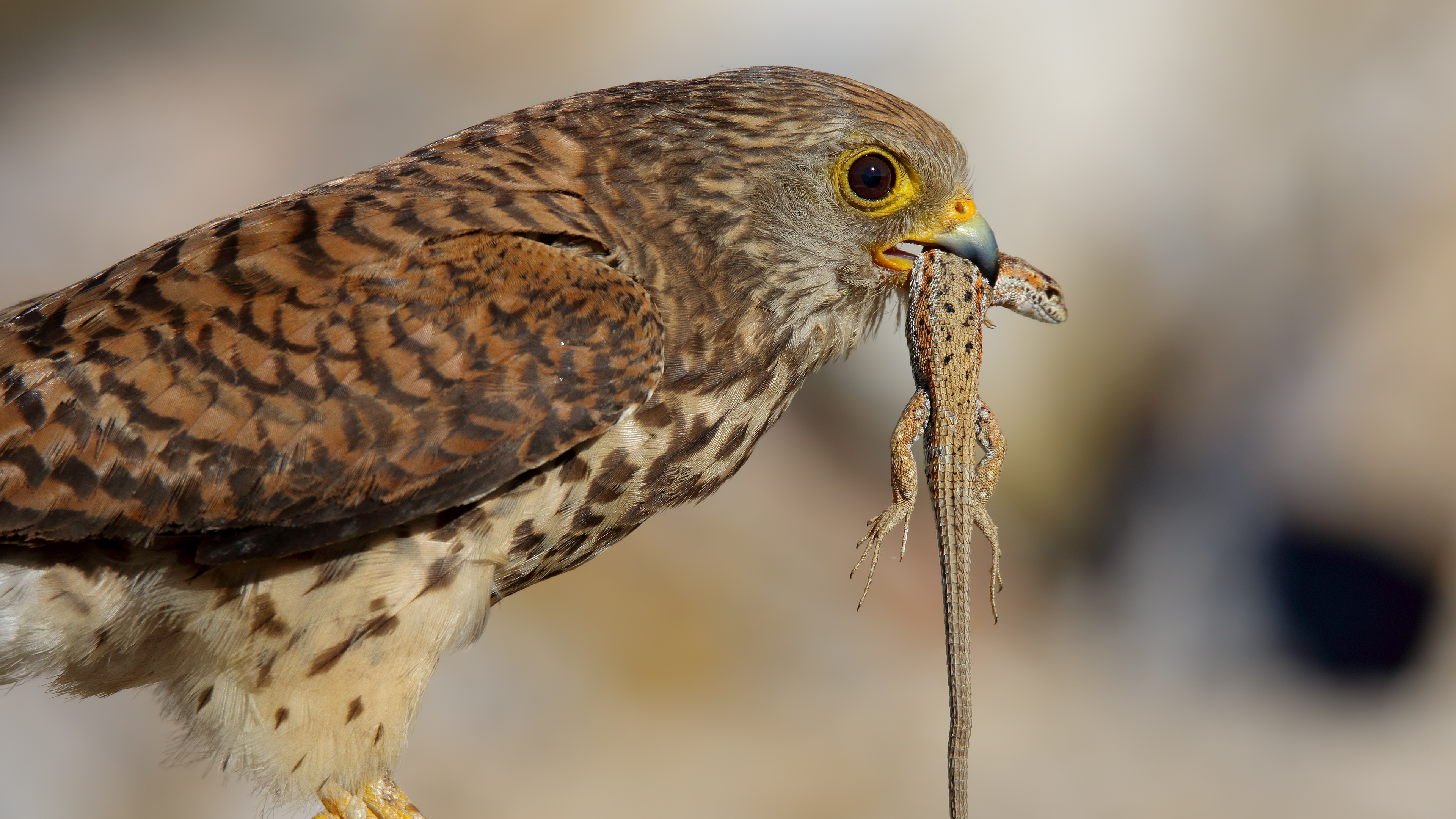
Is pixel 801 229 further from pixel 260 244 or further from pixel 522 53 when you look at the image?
pixel 522 53

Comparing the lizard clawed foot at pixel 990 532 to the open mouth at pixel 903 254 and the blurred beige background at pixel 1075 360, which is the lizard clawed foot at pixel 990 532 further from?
the blurred beige background at pixel 1075 360

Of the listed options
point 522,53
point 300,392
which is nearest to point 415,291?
point 300,392

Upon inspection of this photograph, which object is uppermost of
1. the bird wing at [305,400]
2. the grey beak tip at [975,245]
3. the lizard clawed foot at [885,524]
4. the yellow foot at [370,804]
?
the grey beak tip at [975,245]

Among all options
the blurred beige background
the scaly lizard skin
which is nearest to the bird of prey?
the scaly lizard skin

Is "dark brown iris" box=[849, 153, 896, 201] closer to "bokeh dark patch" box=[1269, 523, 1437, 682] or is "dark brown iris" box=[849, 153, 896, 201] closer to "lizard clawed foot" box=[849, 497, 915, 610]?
"lizard clawed foot" box=[849, 497, 915, 610]

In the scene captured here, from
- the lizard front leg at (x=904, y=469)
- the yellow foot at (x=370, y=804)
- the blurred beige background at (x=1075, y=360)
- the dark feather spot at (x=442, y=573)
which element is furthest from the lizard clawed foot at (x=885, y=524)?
the blurred beige background at (x=1075, y=360)

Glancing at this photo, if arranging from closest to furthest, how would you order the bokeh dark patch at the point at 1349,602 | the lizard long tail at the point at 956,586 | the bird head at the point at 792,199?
the lizard long tail at the point at 956,586 → the bird head at the point at 792,199 → the bokeh dark patch at the point at 1349,602

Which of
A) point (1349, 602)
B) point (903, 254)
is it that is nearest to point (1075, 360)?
point (1349, 602)
